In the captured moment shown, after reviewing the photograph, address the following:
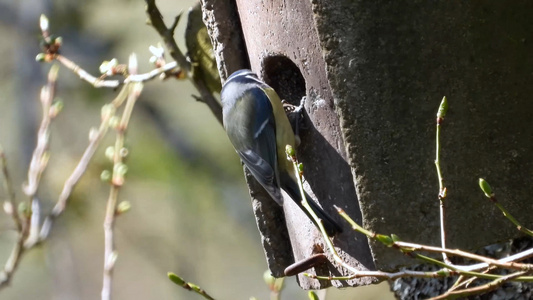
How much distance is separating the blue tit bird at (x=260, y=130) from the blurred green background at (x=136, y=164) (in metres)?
3.05

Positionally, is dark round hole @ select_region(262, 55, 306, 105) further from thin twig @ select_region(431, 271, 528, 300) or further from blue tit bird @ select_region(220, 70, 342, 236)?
thin twig @ select_region(431, 271, 528, 300)

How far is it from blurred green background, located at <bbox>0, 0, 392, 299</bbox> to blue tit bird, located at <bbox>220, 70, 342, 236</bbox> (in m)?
3.05

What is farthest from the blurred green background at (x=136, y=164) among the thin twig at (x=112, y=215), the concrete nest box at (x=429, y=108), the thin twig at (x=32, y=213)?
the concrete nest box at (x=429, y=108)

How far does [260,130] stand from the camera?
107 inches

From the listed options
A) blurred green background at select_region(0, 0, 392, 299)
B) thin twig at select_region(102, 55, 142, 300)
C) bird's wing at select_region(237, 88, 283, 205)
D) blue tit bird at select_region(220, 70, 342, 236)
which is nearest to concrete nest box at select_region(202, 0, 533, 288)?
blue tit bird at select_region(220, 70, 342, 236)

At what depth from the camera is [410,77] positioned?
1912 mm

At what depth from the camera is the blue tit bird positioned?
251cm

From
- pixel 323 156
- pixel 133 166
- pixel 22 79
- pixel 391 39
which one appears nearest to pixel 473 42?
pixel 391 39

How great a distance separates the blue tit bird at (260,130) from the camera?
8.22ft

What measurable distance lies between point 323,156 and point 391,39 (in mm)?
469

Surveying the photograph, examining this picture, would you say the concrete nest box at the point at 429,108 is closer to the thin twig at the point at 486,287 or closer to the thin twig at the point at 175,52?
the thin twig at the point at 486,287

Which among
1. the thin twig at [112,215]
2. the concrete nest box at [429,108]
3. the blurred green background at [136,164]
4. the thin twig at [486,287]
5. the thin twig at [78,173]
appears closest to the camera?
the thin twig at [486,287]

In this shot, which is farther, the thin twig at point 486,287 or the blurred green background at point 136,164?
the blurred green background at point 136,164

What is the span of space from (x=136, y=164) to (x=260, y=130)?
3392 millimetres
